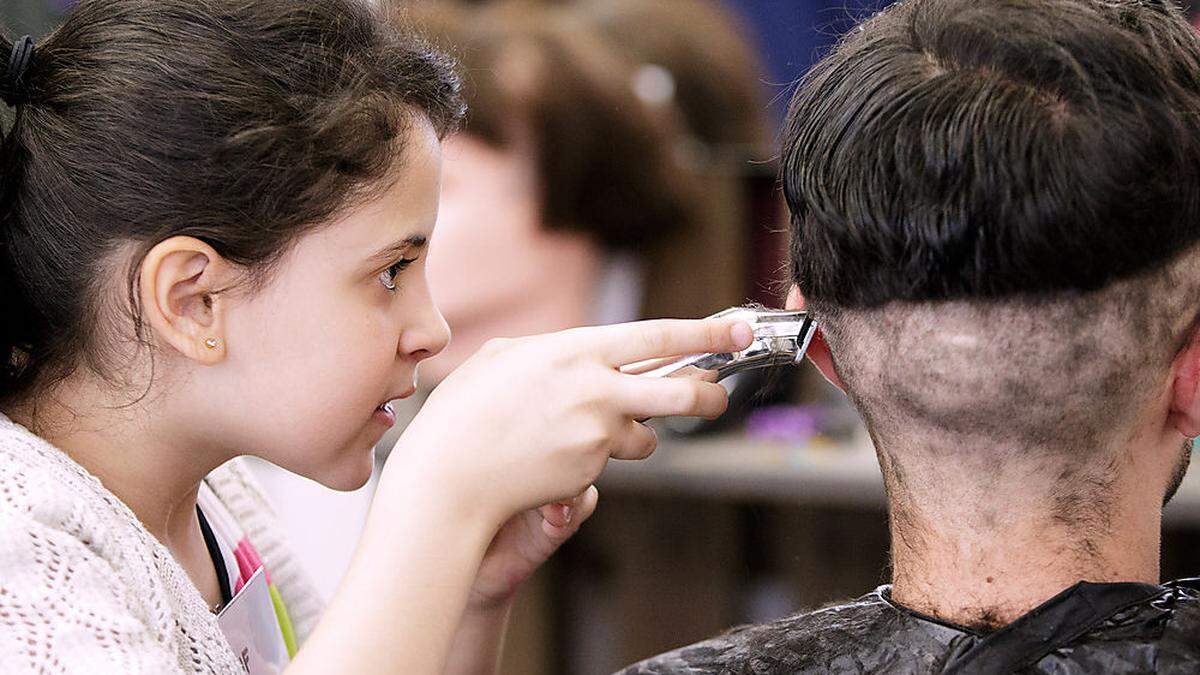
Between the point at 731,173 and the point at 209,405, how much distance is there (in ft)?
5.25

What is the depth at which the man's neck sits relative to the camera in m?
0.89

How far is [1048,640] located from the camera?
858mm

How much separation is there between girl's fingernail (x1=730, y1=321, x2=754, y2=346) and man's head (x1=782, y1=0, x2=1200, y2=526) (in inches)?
2.6

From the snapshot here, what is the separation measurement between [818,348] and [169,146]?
1.73 feet

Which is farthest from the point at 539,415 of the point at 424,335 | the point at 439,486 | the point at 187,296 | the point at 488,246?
the point at 488,246

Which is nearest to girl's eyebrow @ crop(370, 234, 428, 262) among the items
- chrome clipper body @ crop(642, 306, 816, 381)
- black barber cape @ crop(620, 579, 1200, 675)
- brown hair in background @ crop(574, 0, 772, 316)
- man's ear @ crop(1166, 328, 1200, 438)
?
chrome clipper body @ crop(642, 306, 816, 381)

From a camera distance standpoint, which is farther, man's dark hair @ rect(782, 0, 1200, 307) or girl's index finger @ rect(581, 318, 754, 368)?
girl's index finger @ rect(581, 318, 754, 368)

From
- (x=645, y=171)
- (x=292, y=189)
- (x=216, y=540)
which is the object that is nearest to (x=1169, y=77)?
(x=292, y=189)

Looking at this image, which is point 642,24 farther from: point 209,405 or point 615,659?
point 209,405

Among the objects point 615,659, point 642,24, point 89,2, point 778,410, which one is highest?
point 642,24

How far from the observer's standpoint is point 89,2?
3.43 feet

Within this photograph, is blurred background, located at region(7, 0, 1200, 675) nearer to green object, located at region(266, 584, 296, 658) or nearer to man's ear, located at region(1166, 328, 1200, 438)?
green object, located at region(266, 584, 296, 658)

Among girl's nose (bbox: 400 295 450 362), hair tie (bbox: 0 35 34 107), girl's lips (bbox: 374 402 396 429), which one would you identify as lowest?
girl's lips (bbox: 374 402 396 429)

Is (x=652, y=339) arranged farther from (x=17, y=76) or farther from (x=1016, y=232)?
(x=17, y=76)
